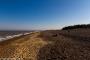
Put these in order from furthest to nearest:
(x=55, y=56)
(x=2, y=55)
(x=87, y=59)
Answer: (x=2, y=55)
(x=55, y=56)
(x=87, y=59)

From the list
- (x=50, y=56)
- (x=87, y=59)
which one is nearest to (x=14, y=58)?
(x=50, y=56)

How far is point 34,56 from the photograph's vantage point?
13539 mm

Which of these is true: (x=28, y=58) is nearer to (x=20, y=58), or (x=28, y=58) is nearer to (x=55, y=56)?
(x=20, y=58)

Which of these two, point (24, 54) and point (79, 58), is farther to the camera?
point (24, 54)

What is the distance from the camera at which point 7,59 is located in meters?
12.9

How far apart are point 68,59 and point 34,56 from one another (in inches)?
132

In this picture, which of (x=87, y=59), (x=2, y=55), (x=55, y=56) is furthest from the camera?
(x=2, y=55)

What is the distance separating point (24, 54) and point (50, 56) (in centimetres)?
282

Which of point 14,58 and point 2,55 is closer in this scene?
point 14,58

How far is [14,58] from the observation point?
13.1m

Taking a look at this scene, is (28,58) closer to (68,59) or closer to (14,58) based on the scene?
(14,58)

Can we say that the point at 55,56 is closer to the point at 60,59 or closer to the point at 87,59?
the point at 60,59

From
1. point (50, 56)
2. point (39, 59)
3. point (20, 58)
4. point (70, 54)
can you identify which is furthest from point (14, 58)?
point (70, 54)

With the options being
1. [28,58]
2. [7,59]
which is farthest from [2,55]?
[28,58]
